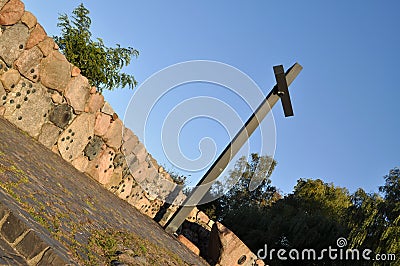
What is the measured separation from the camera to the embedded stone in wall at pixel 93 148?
5902mm

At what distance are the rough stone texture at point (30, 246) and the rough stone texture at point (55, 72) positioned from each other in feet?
11.2

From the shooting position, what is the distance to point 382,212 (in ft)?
34.8

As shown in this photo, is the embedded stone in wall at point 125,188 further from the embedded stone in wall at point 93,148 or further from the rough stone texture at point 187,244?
the rough stone texture at point 187,244

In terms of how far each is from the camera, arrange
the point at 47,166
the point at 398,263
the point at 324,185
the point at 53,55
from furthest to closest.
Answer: the point at 324,185 < the point at 398,263 < the point at 53,55 < the point at 47,166

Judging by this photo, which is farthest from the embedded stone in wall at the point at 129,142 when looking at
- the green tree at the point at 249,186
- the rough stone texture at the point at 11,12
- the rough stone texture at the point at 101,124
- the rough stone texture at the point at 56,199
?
the green tree at the point at 249,186

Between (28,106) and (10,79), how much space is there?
14.3 inches

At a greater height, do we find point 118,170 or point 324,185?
point 324,185

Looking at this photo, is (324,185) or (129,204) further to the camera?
(324,185)

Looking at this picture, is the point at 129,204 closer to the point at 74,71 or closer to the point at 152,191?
the point at 152,191

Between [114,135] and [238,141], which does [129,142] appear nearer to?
[114,135]

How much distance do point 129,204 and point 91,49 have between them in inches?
121

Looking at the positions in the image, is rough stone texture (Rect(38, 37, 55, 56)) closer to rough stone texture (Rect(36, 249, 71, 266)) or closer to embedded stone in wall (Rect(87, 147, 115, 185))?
embedded stone in wall (Rect(87, 147, 115, 185))

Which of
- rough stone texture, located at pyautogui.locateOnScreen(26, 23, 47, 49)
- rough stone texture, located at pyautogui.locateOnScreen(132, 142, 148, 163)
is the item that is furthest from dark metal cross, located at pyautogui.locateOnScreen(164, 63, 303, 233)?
rough stone texture, located at pyautogui.locateOnScreen(26, 23, 47, 49)

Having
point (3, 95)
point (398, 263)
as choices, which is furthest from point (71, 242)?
point (398, 263)
